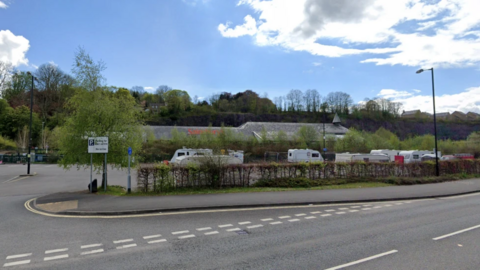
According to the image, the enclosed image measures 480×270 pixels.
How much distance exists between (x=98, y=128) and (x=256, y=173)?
852 centimetres

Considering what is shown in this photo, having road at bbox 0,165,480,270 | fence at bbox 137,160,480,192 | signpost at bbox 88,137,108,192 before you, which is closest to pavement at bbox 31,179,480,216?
road at bbox 0,165,480,270

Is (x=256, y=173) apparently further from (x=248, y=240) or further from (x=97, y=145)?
(x=248, y=240)

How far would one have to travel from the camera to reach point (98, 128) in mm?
13930

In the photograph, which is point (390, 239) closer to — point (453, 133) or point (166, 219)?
point (166, 219)

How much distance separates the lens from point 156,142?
58.6 m

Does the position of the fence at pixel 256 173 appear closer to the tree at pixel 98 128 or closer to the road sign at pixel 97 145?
the tree at pixel 98 128

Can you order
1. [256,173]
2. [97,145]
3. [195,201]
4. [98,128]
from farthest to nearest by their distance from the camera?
[256,173] < [98,128] < [97,145] < [195,201]

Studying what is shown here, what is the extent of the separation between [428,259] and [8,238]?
9.24 meters

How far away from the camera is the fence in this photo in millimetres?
13641

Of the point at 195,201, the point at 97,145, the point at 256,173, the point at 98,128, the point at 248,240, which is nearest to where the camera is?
the point at 248,240

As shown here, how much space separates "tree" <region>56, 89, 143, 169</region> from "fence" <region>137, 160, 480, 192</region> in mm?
1685

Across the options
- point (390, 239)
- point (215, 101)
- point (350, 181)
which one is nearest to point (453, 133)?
point (215, 101)

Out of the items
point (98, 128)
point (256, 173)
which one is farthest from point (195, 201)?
point (98, 128)

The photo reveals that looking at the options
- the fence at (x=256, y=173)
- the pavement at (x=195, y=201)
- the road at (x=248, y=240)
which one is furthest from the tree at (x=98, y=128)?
the road at (x=248, y=240)
